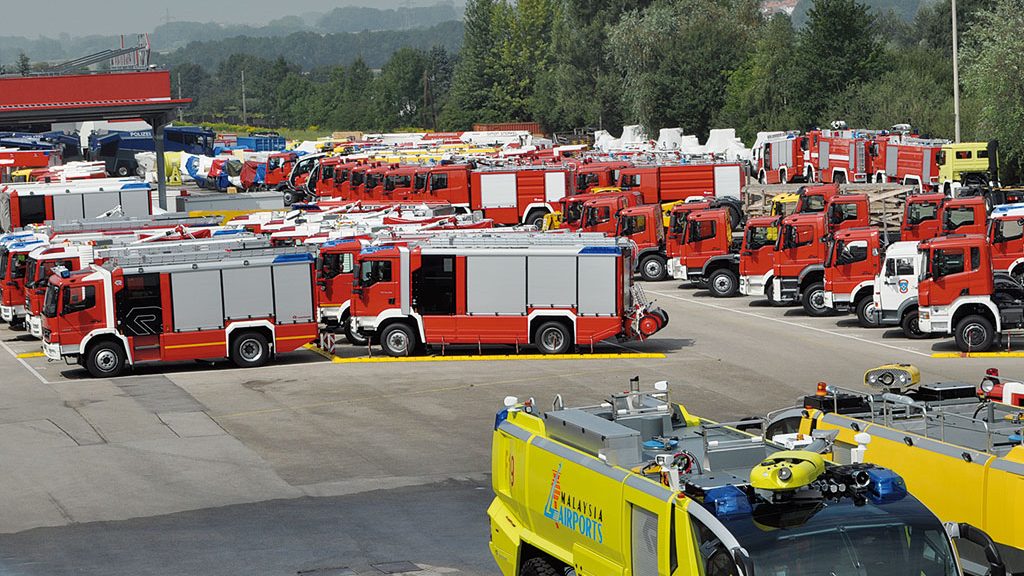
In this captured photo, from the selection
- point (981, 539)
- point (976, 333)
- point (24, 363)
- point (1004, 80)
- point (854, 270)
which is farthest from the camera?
point (1004, 80)

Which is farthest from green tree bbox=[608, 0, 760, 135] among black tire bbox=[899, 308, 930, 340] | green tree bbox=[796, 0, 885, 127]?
black tire bbox=[899, 308, 930, 340]

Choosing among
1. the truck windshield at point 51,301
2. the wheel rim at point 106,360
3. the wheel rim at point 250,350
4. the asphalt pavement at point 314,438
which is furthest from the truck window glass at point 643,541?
the truck windshield at point 51,301

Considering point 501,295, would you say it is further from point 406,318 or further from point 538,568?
point 538,568

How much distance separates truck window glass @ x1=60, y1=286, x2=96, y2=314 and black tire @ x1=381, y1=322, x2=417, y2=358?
6.18 meters

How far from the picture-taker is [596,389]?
1006 inches

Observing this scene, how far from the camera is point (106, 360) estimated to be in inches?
1142

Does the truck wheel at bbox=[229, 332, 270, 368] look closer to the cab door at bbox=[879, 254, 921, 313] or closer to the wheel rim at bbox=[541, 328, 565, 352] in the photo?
the wheel rim at bbox=[541, 328, 565, 352]

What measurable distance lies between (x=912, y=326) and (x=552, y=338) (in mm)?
7873

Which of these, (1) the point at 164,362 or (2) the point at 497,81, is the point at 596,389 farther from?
(2) the point at 497,81

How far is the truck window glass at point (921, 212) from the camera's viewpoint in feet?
127

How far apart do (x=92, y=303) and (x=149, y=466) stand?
9.32 metres

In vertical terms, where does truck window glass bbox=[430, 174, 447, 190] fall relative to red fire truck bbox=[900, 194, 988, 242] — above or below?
above

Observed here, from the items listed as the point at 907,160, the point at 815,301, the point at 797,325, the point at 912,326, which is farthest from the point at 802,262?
the point at 907,160

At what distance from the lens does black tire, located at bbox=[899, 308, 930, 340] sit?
30.5 metres
